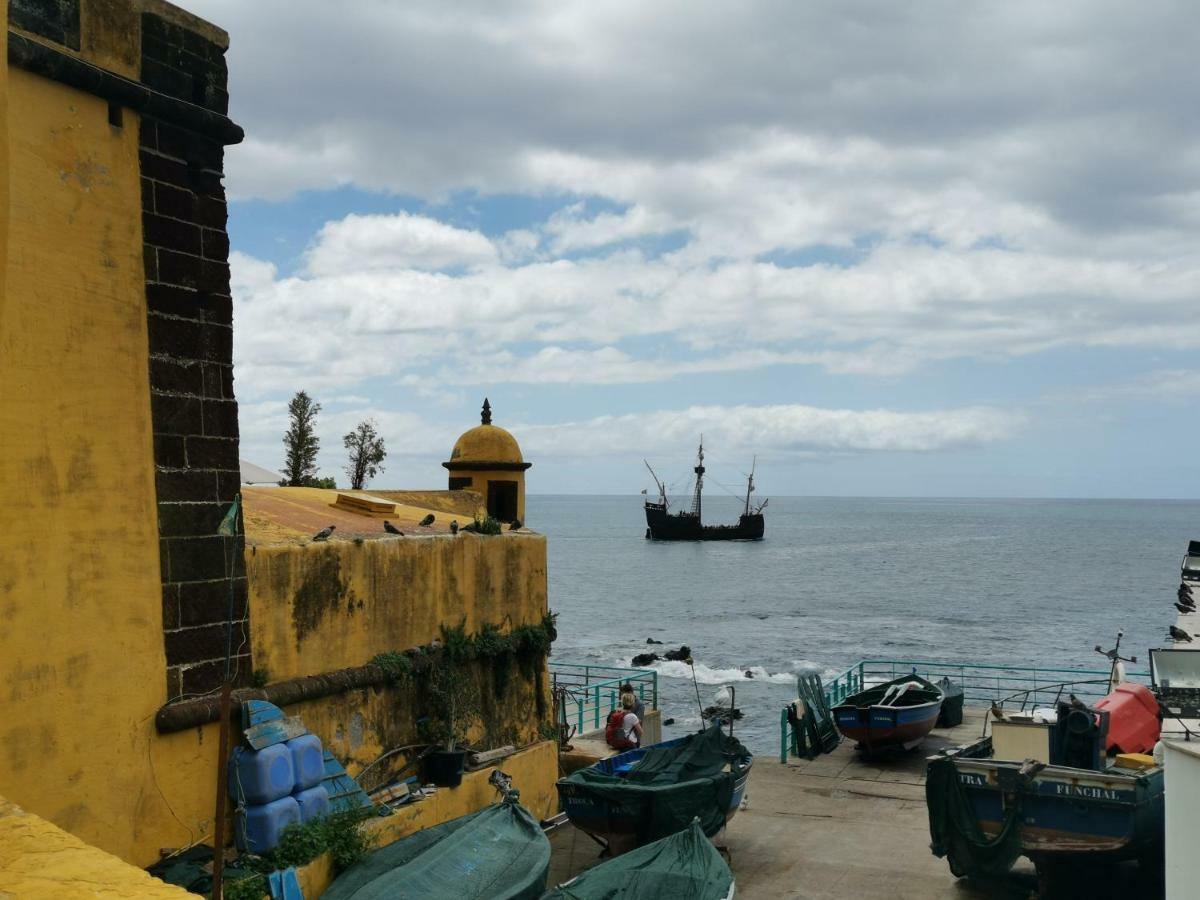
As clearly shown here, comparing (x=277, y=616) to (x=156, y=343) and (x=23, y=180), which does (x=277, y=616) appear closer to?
(x=156, y=343)

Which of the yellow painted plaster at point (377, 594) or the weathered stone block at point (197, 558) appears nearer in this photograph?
the weathered stone block at point (197, 558)

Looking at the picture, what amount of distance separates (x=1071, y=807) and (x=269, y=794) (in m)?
8.99

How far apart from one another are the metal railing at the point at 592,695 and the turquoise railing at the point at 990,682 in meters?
3.43

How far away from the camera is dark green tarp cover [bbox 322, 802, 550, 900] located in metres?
10.2

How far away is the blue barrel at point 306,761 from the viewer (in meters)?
11.4

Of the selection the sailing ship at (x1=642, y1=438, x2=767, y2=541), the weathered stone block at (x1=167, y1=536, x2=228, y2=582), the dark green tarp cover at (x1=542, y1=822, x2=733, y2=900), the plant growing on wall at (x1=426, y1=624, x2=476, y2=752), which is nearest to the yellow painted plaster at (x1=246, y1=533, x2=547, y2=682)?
the plant growing on wall at (x1=426, y1=624, x2=476, y2=752)

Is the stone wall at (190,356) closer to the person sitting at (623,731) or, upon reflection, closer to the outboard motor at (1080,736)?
the person sitting at (623,731)

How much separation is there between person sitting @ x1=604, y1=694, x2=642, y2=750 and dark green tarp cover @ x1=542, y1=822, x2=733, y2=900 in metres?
7.46

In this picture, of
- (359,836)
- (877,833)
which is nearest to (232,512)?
(359,836)

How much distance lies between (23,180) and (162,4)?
2.36 m

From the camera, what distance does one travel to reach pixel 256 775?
35.9 feet

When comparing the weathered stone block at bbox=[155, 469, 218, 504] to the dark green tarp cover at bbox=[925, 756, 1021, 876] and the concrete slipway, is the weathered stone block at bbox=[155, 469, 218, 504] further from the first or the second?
the dark green tarp cover at bbox=[925, 756, 1021, 876]

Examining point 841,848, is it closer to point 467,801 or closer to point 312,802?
point 467,801

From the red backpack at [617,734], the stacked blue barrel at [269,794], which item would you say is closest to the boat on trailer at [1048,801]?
the red backpack at [617,734]
